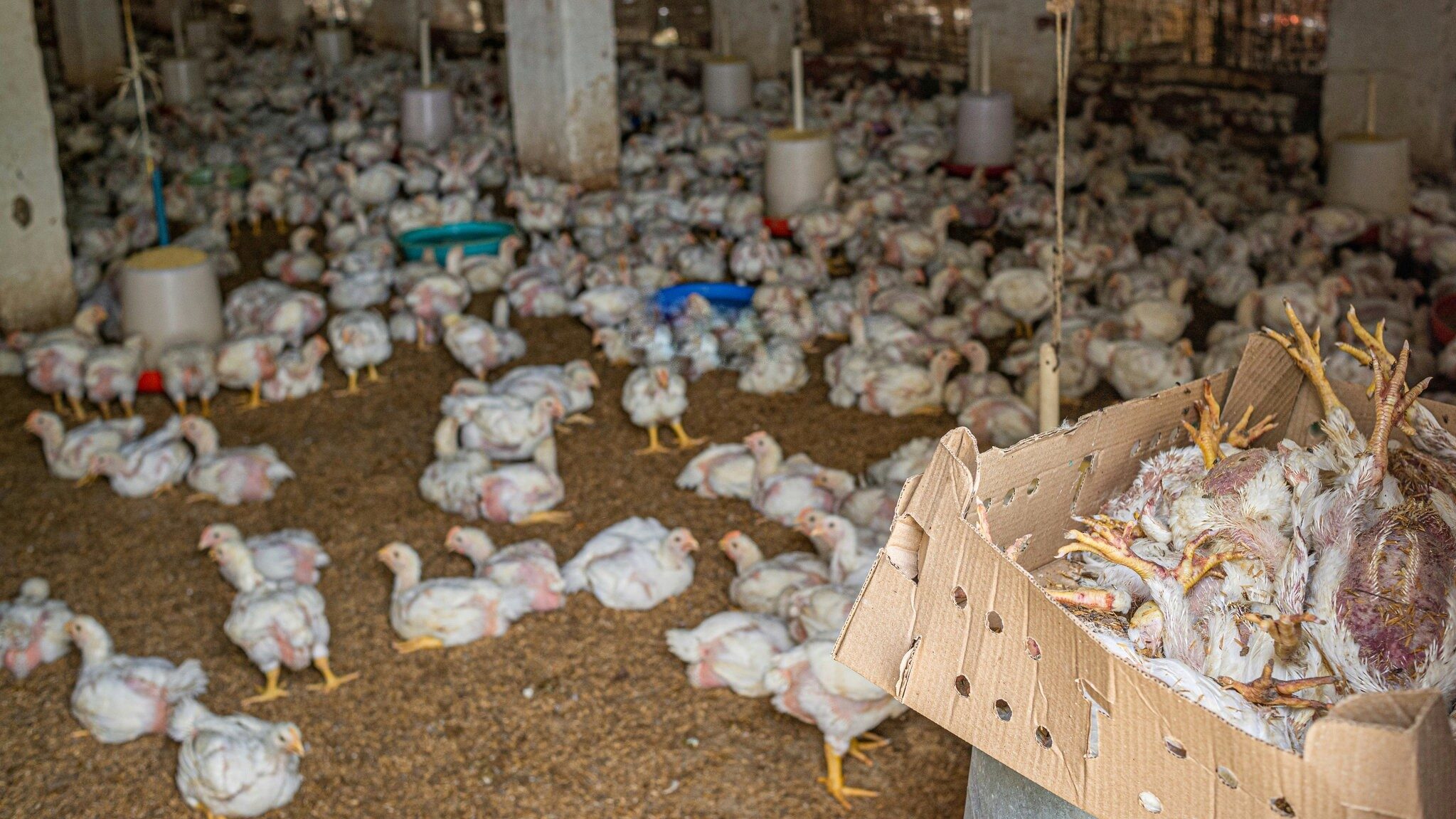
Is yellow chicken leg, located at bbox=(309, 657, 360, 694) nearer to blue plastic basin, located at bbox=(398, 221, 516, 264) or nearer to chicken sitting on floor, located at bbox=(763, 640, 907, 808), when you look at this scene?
chicken sitting on floor, located at bbox=(763, 640, 907, 808)

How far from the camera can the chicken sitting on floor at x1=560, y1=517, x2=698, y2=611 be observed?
4.34m

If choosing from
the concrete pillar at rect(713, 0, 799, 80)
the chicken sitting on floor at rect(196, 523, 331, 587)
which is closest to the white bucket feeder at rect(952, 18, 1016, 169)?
the concrete pillar at rect(713, 0, 799, 80)

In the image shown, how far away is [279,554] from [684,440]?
1.86 m

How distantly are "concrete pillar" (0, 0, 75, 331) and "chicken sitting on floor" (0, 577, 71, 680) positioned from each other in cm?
319

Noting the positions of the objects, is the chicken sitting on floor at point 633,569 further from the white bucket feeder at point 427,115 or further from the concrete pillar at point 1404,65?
the white bucket feeder at point 427,115

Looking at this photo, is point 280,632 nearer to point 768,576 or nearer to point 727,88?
point 768,576

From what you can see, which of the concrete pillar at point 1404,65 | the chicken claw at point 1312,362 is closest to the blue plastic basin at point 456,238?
the concrete pillar at point 1404,65

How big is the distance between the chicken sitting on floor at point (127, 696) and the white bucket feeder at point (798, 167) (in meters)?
5.48

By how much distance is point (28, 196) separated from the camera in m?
6.74

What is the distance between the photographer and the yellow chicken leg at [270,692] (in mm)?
3936

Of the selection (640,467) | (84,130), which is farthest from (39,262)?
(84,130)

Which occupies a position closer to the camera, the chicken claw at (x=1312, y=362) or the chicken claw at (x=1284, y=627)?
the chicken claw at (x=1284, y=627)

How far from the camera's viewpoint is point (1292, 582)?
1.88 metres

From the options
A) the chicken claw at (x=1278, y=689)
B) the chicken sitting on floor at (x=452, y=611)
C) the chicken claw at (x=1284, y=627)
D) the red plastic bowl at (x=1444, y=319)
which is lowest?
the chicken sitting on floor at (x=452, y=611)
